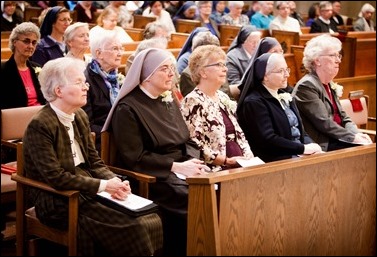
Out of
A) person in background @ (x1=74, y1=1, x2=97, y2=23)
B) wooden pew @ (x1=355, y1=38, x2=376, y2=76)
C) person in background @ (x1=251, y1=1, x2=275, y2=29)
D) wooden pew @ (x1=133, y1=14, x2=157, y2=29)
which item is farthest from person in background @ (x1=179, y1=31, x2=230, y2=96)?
person in background @ (x1=251, y1=1, x2=275, y2=29)

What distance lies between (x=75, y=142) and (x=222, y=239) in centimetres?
88

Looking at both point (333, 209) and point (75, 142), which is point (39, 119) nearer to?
point (75, 142)

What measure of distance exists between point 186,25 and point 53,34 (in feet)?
12.0

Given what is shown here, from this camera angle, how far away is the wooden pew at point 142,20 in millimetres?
9906

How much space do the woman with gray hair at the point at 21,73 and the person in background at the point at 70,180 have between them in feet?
4.70

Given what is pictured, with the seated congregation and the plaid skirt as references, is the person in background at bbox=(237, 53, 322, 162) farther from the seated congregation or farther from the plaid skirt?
the plaid skirt

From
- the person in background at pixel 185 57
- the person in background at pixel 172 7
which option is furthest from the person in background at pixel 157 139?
the person in background at pixel 172 7

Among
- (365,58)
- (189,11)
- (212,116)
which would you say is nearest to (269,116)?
(212,116)

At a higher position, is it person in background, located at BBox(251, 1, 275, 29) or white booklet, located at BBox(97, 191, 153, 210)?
person in background, located at BBox(251, 1, 275, 29)

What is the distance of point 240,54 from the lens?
6387 mm

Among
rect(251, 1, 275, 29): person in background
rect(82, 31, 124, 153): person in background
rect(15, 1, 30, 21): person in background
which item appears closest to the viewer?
rect(82, 31, 124, 153): person in background

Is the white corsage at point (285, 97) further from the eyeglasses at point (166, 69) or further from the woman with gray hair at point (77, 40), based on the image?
the woman with gray hair at point (77, 40)

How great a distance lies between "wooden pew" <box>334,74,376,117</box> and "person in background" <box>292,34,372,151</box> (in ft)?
6.02

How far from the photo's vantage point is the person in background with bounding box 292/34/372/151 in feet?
16.2
